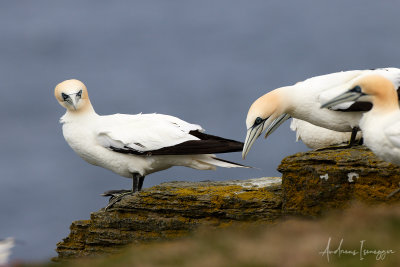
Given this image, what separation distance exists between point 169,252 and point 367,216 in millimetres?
2256

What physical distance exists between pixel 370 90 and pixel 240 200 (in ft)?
11.1

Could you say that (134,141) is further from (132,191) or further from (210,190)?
(210,190)

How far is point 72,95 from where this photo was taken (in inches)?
569

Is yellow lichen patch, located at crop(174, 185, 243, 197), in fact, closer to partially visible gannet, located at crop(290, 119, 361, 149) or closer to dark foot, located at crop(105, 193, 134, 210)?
dark foot, located at crop(105, 193, 134, 210)

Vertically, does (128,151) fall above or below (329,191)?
above

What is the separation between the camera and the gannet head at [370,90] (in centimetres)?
973

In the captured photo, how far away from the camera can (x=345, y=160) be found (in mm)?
11180

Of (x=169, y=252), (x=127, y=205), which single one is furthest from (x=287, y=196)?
(x=169, y=252)

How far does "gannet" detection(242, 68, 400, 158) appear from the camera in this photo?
12.3 meters

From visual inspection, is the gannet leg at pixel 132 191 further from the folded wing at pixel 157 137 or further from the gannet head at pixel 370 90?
the gannet head at pixel 370 90

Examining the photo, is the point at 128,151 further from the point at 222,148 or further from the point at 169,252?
the point at 169,252

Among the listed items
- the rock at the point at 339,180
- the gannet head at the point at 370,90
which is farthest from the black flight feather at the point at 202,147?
the gannet head at the point at 370,90

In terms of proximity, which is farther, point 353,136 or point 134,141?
point 134,141

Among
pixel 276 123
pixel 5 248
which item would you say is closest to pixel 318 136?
pixel 276 123
